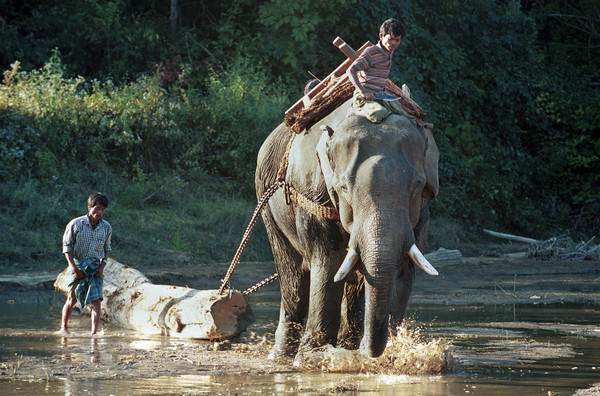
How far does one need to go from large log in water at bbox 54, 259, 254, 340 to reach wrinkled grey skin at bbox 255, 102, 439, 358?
2.87ft

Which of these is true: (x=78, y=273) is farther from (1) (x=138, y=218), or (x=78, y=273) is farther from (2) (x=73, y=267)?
(1) (x=138, y=218)

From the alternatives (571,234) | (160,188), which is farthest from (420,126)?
(571,234)

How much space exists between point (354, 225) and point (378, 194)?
0.29m

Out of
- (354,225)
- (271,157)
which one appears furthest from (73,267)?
(354,225)

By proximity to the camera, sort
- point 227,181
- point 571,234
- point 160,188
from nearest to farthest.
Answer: point 160,188 → point 227,181 → point 571,234

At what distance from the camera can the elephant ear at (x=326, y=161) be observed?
7.15 meters

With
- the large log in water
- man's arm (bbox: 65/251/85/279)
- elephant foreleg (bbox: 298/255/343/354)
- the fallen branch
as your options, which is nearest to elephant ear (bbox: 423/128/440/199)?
elephant foreleg (bbox: 298/255/343/354)

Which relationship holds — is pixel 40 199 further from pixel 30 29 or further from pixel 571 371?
pixel 571 371

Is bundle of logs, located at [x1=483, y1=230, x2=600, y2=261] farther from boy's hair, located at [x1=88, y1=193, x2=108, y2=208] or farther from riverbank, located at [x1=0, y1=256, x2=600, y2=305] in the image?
A: boy's hair, located at [x1=88, y1=193, x2=108, y2=208]

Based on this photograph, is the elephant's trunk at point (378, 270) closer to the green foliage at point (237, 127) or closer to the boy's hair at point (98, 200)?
the boy's hair at point (98, 200)

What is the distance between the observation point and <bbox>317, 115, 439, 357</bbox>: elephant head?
6.48 meters

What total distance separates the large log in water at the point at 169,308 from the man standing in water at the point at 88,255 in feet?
1.77

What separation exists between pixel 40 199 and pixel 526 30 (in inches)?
560

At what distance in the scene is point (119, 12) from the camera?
21.6 metres
